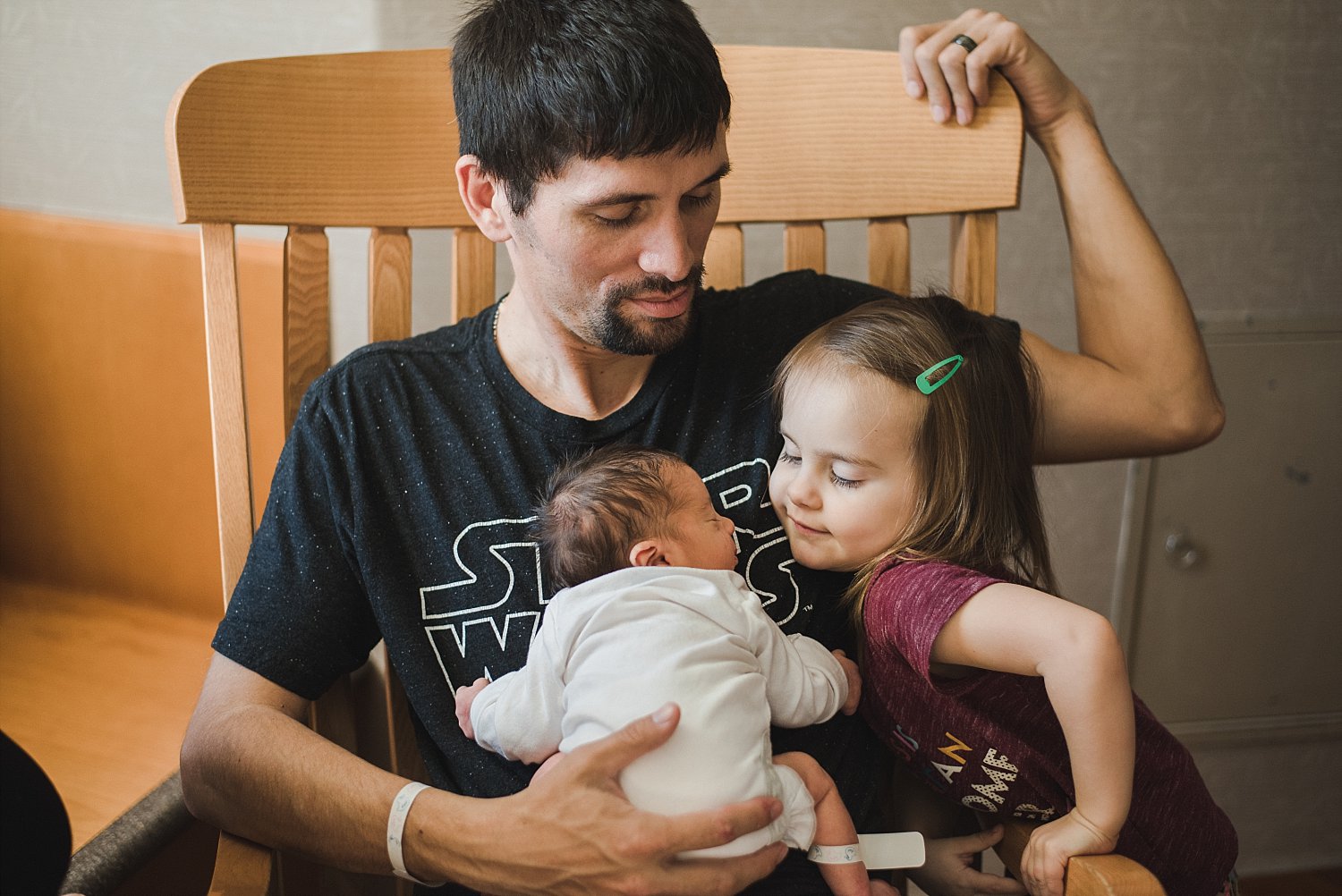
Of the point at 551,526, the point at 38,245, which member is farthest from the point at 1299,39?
the point at 38,245

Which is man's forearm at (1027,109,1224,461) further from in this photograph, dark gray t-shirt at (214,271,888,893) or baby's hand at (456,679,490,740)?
baby's hand at (456,679,490,740)

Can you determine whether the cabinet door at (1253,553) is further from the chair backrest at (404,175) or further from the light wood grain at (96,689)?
the light wood grain at (96,689)

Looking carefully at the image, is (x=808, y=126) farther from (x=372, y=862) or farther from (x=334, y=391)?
(x=372, y=862)

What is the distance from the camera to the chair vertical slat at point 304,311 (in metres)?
1.20

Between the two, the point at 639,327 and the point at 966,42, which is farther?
the point at 966,42

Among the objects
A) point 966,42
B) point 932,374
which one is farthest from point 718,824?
point 966,42

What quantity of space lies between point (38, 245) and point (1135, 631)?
69.6 inches

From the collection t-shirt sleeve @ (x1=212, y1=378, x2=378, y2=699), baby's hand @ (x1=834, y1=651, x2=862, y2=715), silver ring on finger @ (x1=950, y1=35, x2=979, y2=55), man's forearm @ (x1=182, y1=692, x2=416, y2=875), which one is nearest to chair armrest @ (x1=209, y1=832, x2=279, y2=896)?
man's forearm @ (x1=182, y1=692, x2=416, y2=875)

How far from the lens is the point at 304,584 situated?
42.8 inches

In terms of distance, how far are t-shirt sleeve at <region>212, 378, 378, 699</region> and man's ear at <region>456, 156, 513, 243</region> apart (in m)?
0.25

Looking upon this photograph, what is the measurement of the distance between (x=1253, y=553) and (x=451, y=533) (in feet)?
4.34

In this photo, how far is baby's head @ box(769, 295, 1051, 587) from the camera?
3.38 ft

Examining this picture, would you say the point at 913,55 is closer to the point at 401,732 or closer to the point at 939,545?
the point at 939,545

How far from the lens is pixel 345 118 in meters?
1.19
